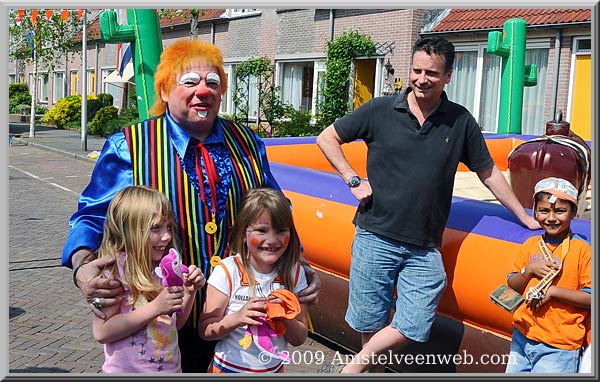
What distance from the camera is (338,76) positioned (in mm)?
17203

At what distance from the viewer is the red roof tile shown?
40.6ft

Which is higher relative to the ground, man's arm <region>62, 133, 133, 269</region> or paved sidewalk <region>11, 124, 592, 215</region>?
Answer: man's arm <region>62, 133, 133, 269</region>

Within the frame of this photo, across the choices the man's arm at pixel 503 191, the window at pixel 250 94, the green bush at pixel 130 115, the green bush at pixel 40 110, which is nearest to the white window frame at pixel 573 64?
the window at pixel 250 94

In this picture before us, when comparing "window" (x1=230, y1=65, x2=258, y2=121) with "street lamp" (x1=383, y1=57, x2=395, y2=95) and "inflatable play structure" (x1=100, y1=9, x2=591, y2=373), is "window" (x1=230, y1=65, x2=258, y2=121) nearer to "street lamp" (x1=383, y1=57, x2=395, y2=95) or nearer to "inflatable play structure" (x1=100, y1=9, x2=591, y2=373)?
"street lamp" (x1=383, y1=57, x2=395, y2=95)

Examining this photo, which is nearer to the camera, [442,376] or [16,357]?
[442,376]

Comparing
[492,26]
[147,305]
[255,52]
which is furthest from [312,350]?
[255,52]

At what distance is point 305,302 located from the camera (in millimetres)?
2721

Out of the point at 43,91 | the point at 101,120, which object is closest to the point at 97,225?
the point at 101,120

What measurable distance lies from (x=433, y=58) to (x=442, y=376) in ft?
5.08

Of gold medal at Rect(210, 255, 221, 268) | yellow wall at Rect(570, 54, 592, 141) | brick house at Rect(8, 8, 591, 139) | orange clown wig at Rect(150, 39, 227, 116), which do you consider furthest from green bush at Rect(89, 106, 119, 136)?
gold medal at Rect(210, 255, 221, 268)

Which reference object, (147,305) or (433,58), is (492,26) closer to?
(433,58)

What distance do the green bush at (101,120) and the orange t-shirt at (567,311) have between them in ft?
76.8

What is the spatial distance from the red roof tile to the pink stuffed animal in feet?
36.0

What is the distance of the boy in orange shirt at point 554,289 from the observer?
3.02 m
